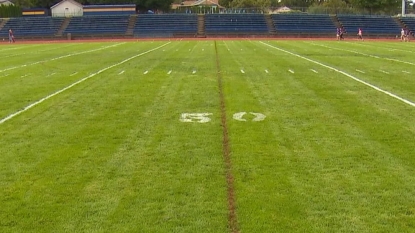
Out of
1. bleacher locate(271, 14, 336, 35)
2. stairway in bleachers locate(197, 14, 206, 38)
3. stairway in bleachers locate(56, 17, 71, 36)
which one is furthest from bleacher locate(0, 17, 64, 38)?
bleacher locate(271, 14, 336, 35)

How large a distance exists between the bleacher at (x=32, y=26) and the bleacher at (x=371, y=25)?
143 ft

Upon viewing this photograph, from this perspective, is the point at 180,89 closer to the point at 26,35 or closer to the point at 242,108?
the point at 242,108

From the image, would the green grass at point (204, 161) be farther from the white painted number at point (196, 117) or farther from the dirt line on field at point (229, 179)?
the white painted number at point (196, 117)

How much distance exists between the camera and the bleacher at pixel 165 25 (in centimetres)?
7494

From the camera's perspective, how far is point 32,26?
80188 mm

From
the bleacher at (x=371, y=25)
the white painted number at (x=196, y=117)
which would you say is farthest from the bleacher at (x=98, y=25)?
the white painted number at (x=196, y=117)

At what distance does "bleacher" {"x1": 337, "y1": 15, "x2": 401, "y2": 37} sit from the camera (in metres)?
74.9

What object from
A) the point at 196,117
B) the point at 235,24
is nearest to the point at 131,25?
the point at 235,24

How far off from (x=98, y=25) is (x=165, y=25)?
1008cm

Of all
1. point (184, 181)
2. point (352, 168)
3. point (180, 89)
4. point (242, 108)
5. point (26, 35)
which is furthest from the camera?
point (26, 35)

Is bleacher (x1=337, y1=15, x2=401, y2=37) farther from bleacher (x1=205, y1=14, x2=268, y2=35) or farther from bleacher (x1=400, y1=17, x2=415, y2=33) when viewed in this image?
bleacher (x1=205, y1=14, x2=268, y2=35)

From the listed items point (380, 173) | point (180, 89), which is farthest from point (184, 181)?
point (180, 89)

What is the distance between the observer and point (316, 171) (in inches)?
326

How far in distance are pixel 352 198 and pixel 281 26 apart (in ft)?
238
